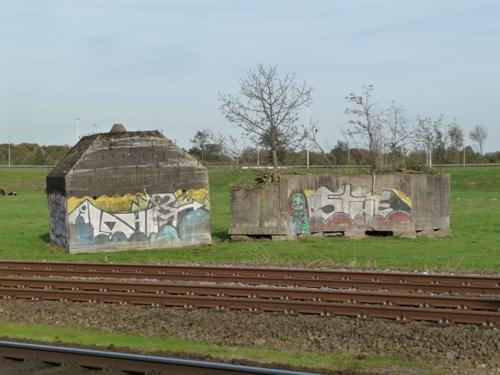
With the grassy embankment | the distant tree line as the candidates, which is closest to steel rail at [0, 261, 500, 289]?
the grassy embankment

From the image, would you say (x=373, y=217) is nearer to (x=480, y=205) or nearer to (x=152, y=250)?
(x=152, y=250)

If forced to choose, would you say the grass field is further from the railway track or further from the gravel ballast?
the gravel ballast

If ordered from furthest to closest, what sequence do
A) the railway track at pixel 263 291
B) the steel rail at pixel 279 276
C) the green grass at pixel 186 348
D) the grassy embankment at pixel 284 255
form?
1. the steel rail at pixel 279 276
2. the railway track at pixel 263 291
3. the grassy embankment at pixel 284 255
4. the green grass at pixel 186 348

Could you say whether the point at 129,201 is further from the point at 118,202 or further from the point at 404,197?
the point at 404,197

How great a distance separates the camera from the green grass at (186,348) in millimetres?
9641

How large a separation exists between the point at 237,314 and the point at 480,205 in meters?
38.2

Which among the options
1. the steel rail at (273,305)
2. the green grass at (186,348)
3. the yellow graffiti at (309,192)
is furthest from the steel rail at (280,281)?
the yellow graffiti at (309,192)

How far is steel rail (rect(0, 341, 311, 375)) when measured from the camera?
7.63 meters

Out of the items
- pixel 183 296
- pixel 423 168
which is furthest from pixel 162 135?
pixel 183 296

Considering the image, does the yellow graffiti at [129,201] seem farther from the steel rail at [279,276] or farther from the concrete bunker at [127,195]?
the steel rail at [279,276]

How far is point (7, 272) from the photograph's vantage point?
736 inches

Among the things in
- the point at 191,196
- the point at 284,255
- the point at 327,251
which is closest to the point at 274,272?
the point at 284,255

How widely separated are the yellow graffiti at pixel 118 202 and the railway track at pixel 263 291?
6482 mm

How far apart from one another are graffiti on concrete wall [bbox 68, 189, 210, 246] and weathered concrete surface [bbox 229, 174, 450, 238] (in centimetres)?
149
